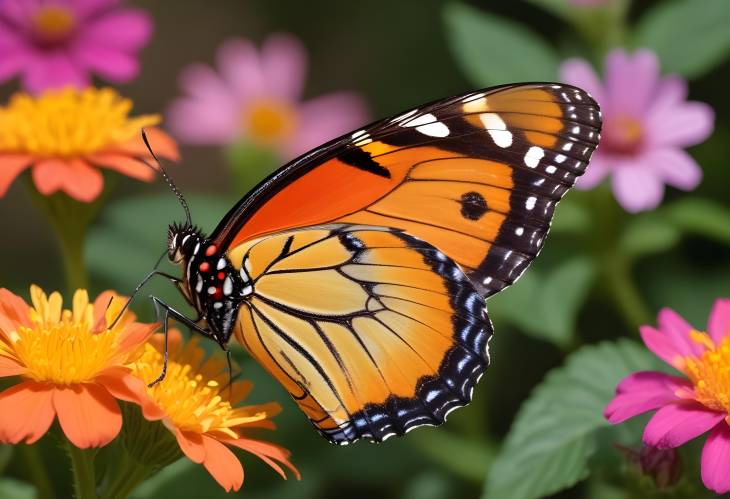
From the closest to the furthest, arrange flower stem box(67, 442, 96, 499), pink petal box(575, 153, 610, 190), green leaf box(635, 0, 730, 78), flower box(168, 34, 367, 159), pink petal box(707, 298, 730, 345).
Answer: flower stem box(67, 442, 96, 499)
pink petal box(707, 298, 730, 345)
pink petal box(575, 153, 610, 190)
green leaf box(635, 0, 730, 78)
flower box(168, 34, 367, 159)

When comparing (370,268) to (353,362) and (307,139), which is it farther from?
(307,139)

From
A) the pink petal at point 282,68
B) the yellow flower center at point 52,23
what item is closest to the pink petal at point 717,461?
the yellow flower center at point 52,23

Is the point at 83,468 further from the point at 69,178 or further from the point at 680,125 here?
the point at 680,125

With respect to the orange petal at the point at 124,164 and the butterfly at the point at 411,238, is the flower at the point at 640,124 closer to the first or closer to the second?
the butterfly at the point at 411,238

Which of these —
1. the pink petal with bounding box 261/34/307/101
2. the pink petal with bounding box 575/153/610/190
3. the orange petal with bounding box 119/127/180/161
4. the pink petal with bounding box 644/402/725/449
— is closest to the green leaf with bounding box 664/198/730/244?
the pink petal with bounding box 575/153/610/190

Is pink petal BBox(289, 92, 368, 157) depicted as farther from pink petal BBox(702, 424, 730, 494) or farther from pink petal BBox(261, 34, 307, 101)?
pink petal BBox(702, 424, 730, 494)

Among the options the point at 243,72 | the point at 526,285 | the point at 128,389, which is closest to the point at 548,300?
the point at 526,285

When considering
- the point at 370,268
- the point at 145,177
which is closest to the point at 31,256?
the point at 145,177
